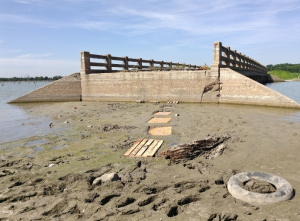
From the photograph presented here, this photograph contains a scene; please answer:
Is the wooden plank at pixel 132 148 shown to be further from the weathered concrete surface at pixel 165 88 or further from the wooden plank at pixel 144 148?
the weathered concrete surface at pixel 165 88

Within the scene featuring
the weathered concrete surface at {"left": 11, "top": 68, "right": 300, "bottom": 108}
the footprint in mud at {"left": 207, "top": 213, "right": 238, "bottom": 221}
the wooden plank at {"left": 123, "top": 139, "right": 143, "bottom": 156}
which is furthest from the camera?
the weathered concrete surface at {"left": 11, "top": 68, "right": 300, "bottom": 108}

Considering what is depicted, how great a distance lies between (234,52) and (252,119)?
10.5 meters

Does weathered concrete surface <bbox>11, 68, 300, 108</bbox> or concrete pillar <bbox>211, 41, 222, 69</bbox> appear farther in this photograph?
concrete pillar <bbox>211, 41, 222, 69</bbox>

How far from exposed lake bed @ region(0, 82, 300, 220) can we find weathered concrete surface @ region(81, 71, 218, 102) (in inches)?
313

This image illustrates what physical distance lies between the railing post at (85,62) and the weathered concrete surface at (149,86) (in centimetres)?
37

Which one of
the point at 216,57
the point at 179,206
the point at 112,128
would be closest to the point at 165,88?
the point at 216,57

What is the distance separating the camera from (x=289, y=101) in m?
12.2

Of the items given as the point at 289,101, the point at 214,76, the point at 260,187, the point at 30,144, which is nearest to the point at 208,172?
the point at 260,187

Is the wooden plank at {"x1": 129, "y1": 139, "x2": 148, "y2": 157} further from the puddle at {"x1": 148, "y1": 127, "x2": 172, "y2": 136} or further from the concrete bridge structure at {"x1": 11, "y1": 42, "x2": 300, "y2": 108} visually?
the concrete bridge structure at {"x1": 11, "y1": 42, "x2": 300, "y2": 108}

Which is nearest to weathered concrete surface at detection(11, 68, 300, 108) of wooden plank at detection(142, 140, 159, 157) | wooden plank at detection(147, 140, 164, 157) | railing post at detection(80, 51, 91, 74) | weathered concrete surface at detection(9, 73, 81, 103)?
weathered concrete surface at detection(9, 73, 81, 103)

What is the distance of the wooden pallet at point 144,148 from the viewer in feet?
18.9

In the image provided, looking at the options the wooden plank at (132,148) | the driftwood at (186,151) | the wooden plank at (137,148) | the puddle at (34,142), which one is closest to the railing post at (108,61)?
the puddle at (34,142)

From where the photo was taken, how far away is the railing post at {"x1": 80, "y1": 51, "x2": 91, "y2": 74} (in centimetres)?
1900

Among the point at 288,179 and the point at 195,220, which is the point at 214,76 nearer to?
the point at 288,179
